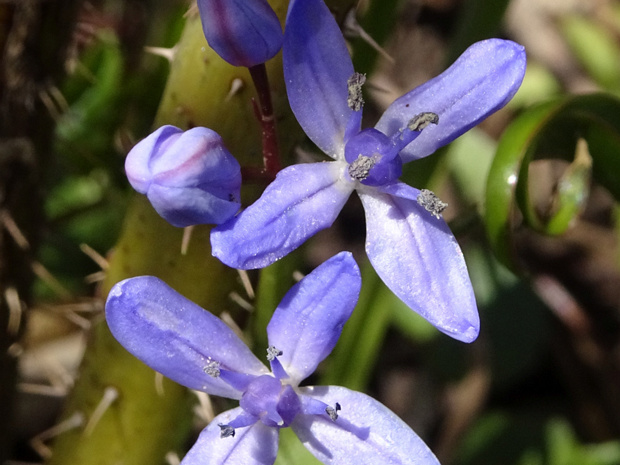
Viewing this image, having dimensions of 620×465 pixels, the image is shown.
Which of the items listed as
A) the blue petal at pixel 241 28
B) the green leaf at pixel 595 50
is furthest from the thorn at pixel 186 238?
the green leaf at pixel 595 50

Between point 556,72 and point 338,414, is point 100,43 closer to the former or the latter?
point 338,414

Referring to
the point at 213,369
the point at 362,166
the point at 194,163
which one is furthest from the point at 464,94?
the point at 213,369

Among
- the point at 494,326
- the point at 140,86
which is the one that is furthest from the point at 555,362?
the point at 140,86

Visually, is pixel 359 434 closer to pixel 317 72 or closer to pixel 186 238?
pixel 186 238

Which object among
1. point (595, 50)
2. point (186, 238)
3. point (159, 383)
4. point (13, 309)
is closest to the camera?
point (186, 238)

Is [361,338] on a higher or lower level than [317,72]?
lower
